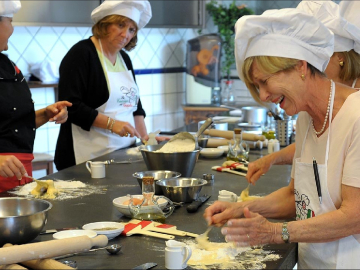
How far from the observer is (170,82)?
6691mm

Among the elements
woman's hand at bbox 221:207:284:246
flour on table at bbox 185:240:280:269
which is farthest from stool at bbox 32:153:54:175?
woman's hand at bbox 221:207:284:246

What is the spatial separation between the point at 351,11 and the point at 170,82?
13.9 feet

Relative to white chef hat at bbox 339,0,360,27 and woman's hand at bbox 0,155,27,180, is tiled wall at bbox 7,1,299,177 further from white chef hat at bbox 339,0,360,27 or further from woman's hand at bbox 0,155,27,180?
white chef hat at bbox 339,0,360,27

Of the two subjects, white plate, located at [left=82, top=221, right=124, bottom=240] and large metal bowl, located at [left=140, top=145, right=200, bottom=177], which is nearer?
white plate, located at [left=82, top=221, right=124, bottom=240]

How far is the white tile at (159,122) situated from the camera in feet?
21.1

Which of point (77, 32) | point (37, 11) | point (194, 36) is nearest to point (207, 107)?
point (194, 36)

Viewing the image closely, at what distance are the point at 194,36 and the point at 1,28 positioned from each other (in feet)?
15.6

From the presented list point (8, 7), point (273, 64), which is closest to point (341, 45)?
point (273, 64)

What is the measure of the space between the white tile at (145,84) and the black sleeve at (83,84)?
2550mm

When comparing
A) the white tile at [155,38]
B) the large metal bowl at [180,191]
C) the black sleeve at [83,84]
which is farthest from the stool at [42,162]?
the white tile at [155,38]

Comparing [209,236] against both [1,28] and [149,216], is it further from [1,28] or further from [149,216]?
[1,28]

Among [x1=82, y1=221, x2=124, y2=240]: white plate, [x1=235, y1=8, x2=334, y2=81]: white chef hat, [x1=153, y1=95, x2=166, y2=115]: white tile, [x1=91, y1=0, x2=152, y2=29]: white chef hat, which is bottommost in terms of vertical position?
[x1=153, y1=95, x2=166, y2=115]: white tile

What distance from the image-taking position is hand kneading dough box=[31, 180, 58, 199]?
230 cm

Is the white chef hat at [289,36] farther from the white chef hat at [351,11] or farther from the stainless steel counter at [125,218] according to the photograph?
the white chef hat at [351,11]
